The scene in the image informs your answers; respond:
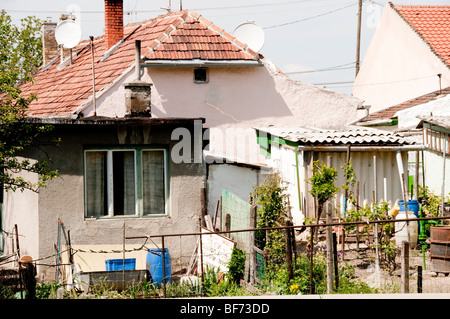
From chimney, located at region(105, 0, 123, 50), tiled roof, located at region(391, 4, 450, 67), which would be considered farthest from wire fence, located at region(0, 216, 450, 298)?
tiled roof, located at region(391, 4, 450, 67)

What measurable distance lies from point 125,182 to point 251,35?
9.71 metres

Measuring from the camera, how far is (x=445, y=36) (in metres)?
28.5

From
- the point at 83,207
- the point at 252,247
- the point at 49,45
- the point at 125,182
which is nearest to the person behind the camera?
the point at 252,247

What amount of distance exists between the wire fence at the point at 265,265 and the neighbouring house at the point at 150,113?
0.68 meters

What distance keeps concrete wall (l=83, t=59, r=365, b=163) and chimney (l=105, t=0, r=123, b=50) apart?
10.4 feet

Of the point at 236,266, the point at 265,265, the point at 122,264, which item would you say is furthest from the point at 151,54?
the point at 265,265

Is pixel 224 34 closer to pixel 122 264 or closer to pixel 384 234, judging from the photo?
pixel 122 264

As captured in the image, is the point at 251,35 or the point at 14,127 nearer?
the point at 14,127

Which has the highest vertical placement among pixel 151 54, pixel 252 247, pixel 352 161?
pixel 151 54

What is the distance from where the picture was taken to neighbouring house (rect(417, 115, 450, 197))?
15.9 m

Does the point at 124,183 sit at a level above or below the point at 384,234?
above

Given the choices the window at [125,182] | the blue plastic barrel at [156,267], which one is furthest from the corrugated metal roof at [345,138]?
the blue plastic barrel at [156,267]

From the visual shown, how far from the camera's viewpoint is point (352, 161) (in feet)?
52.7
